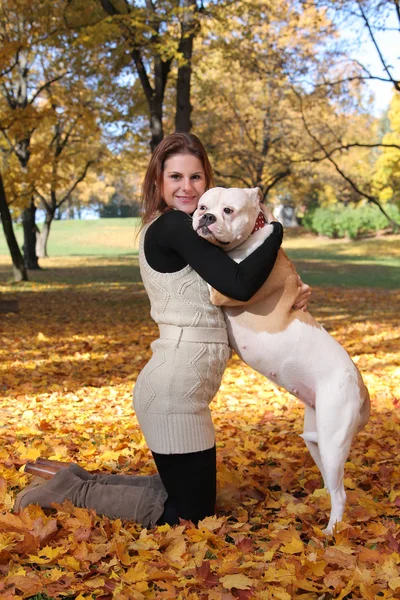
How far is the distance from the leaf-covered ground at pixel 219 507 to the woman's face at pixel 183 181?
5.36 ft

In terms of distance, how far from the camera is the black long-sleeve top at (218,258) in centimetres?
307

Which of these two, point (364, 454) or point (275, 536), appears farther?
point (364, 454)

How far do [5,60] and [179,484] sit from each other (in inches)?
457

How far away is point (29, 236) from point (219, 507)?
2300 centimetres

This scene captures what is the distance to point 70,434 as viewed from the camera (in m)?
5.30

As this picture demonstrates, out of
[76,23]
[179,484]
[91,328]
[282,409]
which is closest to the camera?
[179,484]

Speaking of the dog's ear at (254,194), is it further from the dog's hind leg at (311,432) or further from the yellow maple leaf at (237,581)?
the yellow maple leaf at (237,581)

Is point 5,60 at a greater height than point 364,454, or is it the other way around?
point 5,60

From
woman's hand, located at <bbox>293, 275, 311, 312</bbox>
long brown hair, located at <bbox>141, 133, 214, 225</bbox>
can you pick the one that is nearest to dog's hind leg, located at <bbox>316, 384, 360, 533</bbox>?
woman's hand, located at <bbox>293, 275, 311, 312</bbox>

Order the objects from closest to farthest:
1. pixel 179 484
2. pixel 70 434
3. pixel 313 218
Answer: pixel 179 484 → pixel 70 434 → pixel 313 218

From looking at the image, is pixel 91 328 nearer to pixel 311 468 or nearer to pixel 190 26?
pixel 190 26

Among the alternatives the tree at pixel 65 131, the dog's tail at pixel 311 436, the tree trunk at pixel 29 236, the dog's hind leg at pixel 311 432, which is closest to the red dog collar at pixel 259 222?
the dog's hind leg at pixel 311 432

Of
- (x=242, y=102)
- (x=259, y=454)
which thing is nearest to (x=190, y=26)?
(x=259, y=454)

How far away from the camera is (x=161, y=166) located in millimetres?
3543
